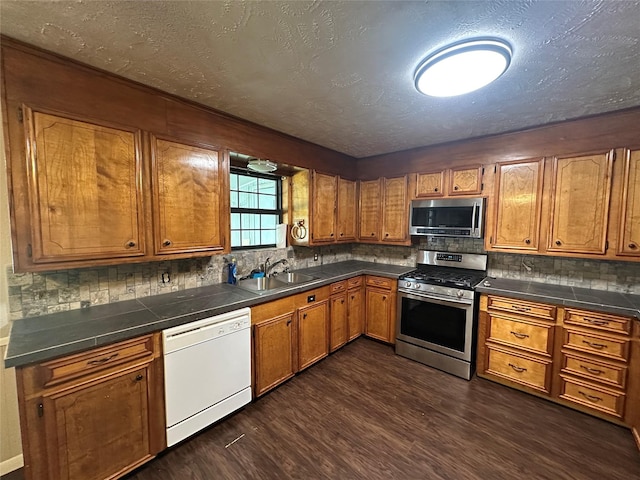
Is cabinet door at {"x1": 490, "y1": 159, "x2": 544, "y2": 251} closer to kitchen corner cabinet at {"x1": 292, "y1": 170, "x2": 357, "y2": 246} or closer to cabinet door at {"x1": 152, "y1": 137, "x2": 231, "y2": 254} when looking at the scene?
kitchen corner cabinet at {"x1": 292, "y1": 170, "x2": 357, "y2": 246}

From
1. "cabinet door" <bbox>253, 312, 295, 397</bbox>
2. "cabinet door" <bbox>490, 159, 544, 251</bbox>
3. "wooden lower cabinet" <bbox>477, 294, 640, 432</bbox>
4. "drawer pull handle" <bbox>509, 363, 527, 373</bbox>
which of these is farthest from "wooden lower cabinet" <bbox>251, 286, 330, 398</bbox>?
"cabinet door" <bbox>490, 159, 544, 251</bbox>

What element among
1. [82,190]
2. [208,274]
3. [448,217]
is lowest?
[208,274]

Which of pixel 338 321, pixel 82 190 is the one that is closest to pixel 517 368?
pixel 338 321

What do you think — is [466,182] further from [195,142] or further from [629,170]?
[195,142]

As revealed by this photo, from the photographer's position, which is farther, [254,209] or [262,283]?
[254,209]

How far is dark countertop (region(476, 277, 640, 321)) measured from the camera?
79.1 inches

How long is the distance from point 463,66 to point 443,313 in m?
2.23

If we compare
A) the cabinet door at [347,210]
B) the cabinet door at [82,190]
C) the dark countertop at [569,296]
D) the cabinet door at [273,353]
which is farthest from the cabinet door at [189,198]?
the dark countertop at [569,296]

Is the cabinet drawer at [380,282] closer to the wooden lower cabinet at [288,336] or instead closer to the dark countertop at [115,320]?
the wooden lower cabinet at [288,336]

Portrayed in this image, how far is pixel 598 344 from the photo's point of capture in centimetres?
207

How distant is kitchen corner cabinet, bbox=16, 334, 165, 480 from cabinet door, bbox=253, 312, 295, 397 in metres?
0.74

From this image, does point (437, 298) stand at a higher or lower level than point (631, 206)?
lower

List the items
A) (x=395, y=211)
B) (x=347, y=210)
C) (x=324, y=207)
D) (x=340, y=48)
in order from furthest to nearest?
1. (x=347, y=210)
2. (x=395, y=211)
3. (x=324, y=207)
4. (x=340, y=48)

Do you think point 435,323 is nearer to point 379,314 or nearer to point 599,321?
point 379,314
